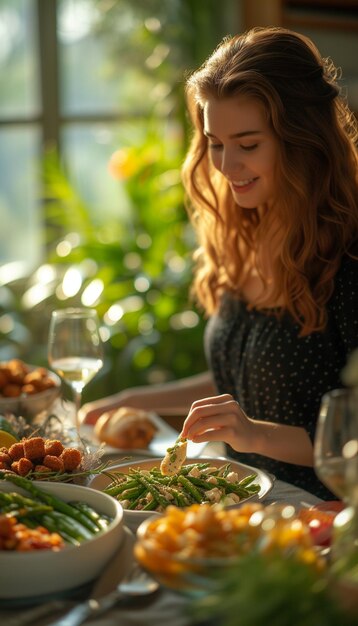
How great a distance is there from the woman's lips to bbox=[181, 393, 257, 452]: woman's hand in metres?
0.59

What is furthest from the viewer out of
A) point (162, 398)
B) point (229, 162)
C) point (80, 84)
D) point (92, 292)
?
point (80, 84)

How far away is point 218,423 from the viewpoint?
1.55 meters

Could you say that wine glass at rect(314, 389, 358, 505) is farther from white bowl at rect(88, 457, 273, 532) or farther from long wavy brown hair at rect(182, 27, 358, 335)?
long wavy brown hair at rect(182, 27, 358, 335)

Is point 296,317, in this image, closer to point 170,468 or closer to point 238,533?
point 170,468

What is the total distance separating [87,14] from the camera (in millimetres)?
4570

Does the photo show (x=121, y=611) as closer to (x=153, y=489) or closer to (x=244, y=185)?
(x=153, y=489)

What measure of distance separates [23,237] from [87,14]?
1.19m

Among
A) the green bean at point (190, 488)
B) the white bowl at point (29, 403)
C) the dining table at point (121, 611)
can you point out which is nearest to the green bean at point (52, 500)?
the dining table at point (121, 611)

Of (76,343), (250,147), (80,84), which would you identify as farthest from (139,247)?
(76,343)

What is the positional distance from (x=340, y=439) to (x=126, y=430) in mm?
931

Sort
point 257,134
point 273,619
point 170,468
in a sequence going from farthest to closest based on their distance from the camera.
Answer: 1. point 257,134
2. point 170,468
3. point 273,619

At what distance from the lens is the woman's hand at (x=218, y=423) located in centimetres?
151

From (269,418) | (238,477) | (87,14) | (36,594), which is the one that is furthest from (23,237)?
(36,594)

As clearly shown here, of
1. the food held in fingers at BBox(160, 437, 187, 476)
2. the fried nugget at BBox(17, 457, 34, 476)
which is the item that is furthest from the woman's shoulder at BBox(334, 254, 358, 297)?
the fried nugget at BBox(17, 457, 34, 476)
